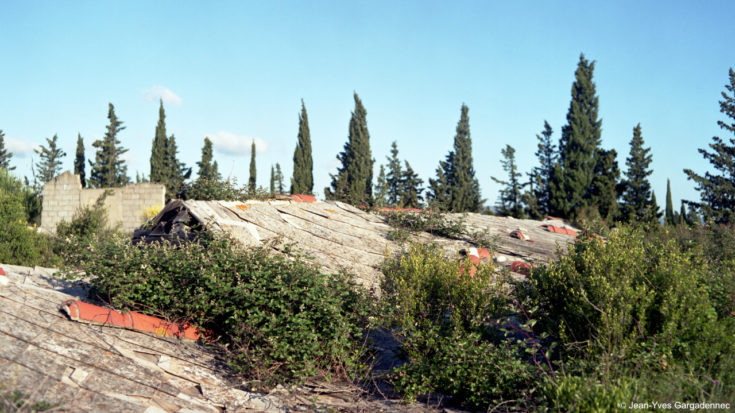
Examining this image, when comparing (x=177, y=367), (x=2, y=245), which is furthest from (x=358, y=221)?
(x=2, y=245)

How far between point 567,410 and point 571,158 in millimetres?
32000

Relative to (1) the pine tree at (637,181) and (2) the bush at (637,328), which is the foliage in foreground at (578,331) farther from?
(1) the pine tree at (637,181)

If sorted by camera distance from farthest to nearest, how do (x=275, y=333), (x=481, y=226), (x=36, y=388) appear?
(x=481, y=226) < (x=275, y=333) < (x=36, y=388)

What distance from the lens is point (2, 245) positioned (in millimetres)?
12008

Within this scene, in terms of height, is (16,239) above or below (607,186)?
below

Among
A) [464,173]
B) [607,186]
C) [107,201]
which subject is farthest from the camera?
[464,173]

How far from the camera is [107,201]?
1903 cm

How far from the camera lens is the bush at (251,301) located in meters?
5.11

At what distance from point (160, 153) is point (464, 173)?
71.4 feet

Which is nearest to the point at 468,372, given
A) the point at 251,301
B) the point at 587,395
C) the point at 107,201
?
the point at 587,395

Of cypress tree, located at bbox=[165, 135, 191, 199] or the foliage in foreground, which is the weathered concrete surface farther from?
cypress tree, located at bbox=[165, 135, 191, 199]

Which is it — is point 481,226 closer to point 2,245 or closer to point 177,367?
point 177,367

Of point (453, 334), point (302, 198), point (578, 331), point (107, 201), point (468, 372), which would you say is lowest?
point (468, 372)

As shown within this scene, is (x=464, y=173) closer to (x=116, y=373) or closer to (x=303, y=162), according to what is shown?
(x=303, y=162)
